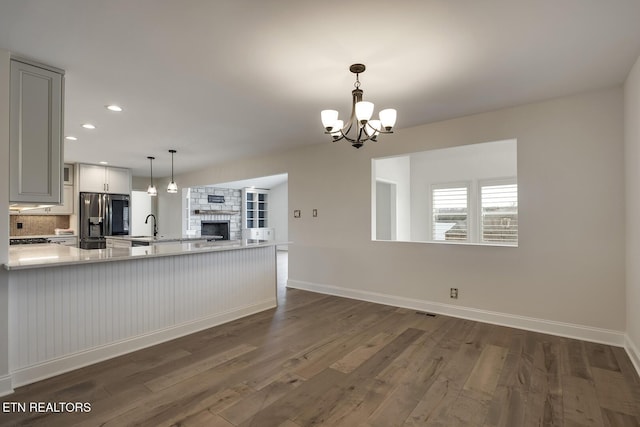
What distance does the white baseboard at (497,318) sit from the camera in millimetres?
3055

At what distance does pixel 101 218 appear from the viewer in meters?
6.96

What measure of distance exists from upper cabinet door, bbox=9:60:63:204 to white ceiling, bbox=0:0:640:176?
0.55 feet

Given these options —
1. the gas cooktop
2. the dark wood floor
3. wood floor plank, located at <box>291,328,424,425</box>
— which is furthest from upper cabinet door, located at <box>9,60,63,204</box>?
the gas cooktop

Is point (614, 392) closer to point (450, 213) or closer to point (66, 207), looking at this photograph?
point (450, 213)

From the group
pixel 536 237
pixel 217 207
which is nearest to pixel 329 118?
pixel 536 237

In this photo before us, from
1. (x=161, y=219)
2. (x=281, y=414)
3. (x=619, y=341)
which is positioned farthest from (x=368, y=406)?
(x=161, y=219)

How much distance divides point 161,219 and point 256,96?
7.20 m

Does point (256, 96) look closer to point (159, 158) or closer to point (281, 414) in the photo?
point (281, 414)

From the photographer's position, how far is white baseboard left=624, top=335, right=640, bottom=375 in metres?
2.51

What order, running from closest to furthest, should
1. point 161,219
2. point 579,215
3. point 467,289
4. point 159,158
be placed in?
1. point 579,215
2. point 467,289
3. point 159,158
4. point 161,219

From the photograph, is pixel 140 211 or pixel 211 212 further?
pixel 211 212

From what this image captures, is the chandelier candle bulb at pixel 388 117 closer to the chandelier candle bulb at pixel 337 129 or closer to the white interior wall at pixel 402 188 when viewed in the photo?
the chandelier candle bulb at pixel 337 129

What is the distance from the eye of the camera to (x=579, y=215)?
316 centimetres

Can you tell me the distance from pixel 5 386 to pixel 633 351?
4746mm
